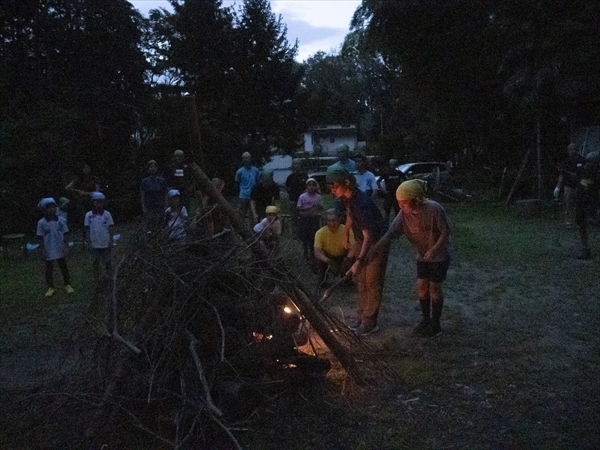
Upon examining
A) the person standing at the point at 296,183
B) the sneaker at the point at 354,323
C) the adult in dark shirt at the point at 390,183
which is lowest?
the sneaker at the point at 354,323

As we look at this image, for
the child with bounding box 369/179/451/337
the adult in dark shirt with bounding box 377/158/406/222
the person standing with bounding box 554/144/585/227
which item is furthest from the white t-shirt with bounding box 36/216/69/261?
the person standing with bounding box 554/144/585/227

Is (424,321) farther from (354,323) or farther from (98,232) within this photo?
(98,232)

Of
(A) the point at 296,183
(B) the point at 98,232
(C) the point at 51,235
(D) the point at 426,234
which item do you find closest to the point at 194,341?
(D) the point at 426,234

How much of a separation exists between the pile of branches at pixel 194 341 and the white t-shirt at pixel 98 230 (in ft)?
13.6

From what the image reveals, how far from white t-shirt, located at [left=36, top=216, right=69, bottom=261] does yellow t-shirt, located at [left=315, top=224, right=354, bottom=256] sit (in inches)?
143

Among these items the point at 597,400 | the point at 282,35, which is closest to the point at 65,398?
the point at 597,400

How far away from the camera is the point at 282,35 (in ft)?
115

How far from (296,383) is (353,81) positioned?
200ft

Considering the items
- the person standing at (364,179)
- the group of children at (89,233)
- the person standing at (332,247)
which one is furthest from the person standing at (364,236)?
the group of children at (89,233)

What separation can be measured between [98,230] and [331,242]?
3.32 metres

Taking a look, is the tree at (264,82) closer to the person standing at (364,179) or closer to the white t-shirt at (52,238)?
the person standing at (364,179)

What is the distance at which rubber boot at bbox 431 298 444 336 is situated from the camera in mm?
6613

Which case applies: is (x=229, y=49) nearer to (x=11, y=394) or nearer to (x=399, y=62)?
(x=399, y=62)

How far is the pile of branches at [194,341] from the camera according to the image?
4.59 m
